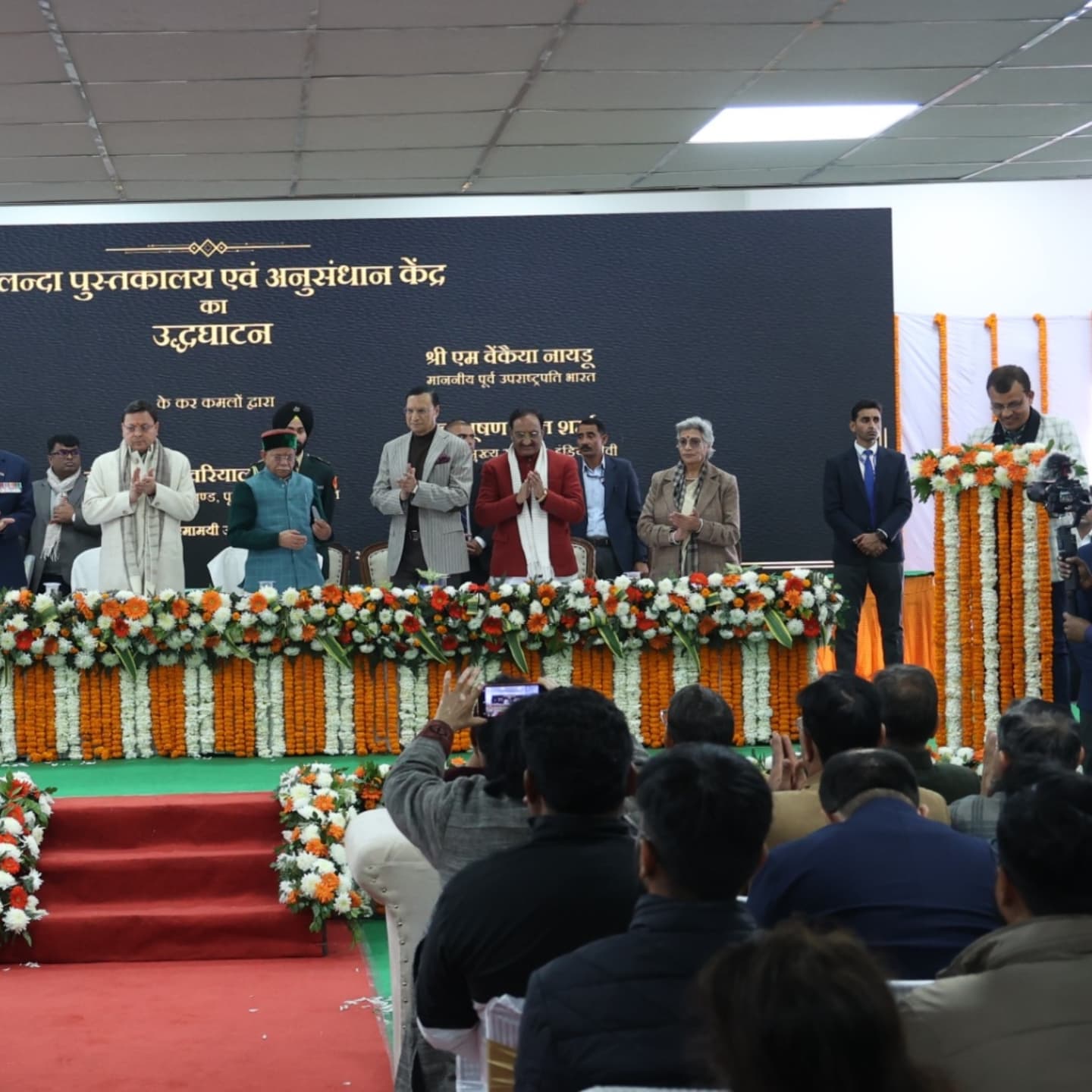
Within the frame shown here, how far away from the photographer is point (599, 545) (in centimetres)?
818

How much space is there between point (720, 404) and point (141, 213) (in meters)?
4.23

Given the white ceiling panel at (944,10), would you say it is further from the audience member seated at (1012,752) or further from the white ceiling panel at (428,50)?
the audience member seated at (1012,752)

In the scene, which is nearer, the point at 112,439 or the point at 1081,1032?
the point at 1081,1032

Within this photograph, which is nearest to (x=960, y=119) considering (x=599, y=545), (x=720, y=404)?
(x=720, y=404)

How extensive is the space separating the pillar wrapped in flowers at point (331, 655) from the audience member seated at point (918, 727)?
307 cm

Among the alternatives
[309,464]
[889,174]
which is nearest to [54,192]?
[309,464]

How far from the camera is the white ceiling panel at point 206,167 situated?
882 centimetres

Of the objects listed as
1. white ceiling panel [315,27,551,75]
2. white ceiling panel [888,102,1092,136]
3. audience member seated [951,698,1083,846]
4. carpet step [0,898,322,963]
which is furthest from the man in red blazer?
audience member seated [951,698,1083,846]

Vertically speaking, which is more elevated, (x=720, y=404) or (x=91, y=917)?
(x=720, y=404)

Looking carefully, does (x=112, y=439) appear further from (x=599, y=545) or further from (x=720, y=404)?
(x=720, y=404)

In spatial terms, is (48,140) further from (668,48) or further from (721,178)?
(721,178)

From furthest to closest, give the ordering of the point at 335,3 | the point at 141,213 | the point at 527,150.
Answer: the point at 141,213 < the point at 527,150 < the point at 335,3

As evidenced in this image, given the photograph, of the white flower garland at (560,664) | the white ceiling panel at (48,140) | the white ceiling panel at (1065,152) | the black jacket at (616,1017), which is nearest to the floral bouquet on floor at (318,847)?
the white flower garland at (560,664)

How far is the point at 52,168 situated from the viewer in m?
8.98
